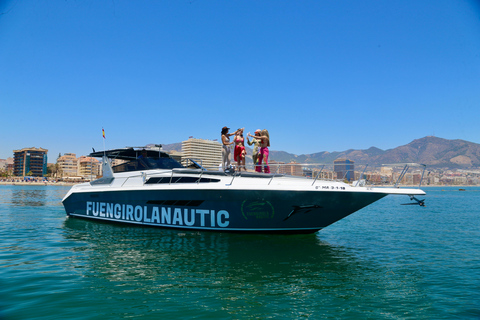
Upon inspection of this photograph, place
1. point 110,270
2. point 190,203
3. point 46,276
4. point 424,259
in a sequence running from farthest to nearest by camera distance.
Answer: point 190,203
point 424,259
point 110,270
point 46,276

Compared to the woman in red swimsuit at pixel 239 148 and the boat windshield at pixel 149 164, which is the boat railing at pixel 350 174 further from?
the boat windshield at pixel 149 164

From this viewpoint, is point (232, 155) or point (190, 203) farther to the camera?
point (232, 155)

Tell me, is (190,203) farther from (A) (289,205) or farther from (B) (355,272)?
(B) (355,272)

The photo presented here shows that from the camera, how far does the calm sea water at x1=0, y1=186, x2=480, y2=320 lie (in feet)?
16.0

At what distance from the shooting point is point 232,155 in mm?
12008

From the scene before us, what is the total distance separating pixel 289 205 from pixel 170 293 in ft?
16.3

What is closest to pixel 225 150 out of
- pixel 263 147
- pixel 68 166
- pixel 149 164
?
pixel 263 147

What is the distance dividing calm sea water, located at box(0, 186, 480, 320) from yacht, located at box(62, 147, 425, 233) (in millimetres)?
616

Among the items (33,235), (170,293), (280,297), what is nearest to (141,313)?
(170,293)

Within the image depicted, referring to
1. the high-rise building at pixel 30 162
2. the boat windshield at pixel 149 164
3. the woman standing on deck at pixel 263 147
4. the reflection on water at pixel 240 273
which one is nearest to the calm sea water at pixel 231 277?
the reflection on water at pixel 240 273

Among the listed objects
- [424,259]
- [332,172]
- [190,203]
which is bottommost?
[424,259]

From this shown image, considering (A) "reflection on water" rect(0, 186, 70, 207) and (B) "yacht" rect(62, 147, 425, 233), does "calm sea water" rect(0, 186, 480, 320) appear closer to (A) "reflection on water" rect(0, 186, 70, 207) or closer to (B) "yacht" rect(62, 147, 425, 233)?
(B) "yacht" rect(62, 147, 425, 233)

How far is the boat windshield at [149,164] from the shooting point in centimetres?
1279

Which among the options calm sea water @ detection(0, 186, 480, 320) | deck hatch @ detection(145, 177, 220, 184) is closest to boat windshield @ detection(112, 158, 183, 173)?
deck hatch @ detection(145, 177, 220, 184)
